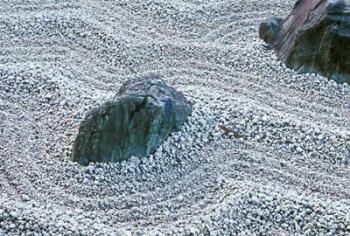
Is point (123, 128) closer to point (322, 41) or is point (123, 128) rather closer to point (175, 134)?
point (175, 134)

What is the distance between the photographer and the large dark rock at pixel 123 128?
4934mm

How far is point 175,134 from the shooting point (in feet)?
17.0

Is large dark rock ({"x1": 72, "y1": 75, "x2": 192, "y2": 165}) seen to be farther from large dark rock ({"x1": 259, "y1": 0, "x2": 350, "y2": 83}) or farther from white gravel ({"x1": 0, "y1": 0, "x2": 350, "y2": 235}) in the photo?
large dark rock ({"x1": 259, "y1": 0, "x2": 350, "y2": 83})

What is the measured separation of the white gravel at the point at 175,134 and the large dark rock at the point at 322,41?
12 cm

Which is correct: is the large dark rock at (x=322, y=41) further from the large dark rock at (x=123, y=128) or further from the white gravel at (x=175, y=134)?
the large dark rock at (x=123, y=128)

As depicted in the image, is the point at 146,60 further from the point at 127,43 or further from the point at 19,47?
the point at 19,47

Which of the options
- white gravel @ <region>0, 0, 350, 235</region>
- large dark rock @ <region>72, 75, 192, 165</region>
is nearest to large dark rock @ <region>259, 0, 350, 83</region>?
white gravel @ <region>0, 0, 350, 235</region>

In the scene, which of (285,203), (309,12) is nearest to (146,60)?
(309,12)

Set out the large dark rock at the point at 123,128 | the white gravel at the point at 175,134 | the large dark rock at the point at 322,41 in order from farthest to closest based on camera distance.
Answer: the large dark rock at the point at 322,41
the large dark rock at the point at 123,128
the white gravel at the point at 175,134

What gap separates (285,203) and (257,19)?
2686 mm

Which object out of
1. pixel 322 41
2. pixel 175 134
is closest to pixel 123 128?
pixel 175 134

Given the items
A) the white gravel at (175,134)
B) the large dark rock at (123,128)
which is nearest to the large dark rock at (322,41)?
the white gravel at (175,134)

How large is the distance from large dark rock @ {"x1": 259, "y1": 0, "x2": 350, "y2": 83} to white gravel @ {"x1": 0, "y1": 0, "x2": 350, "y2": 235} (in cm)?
12

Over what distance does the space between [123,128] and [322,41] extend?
212 centimetres
